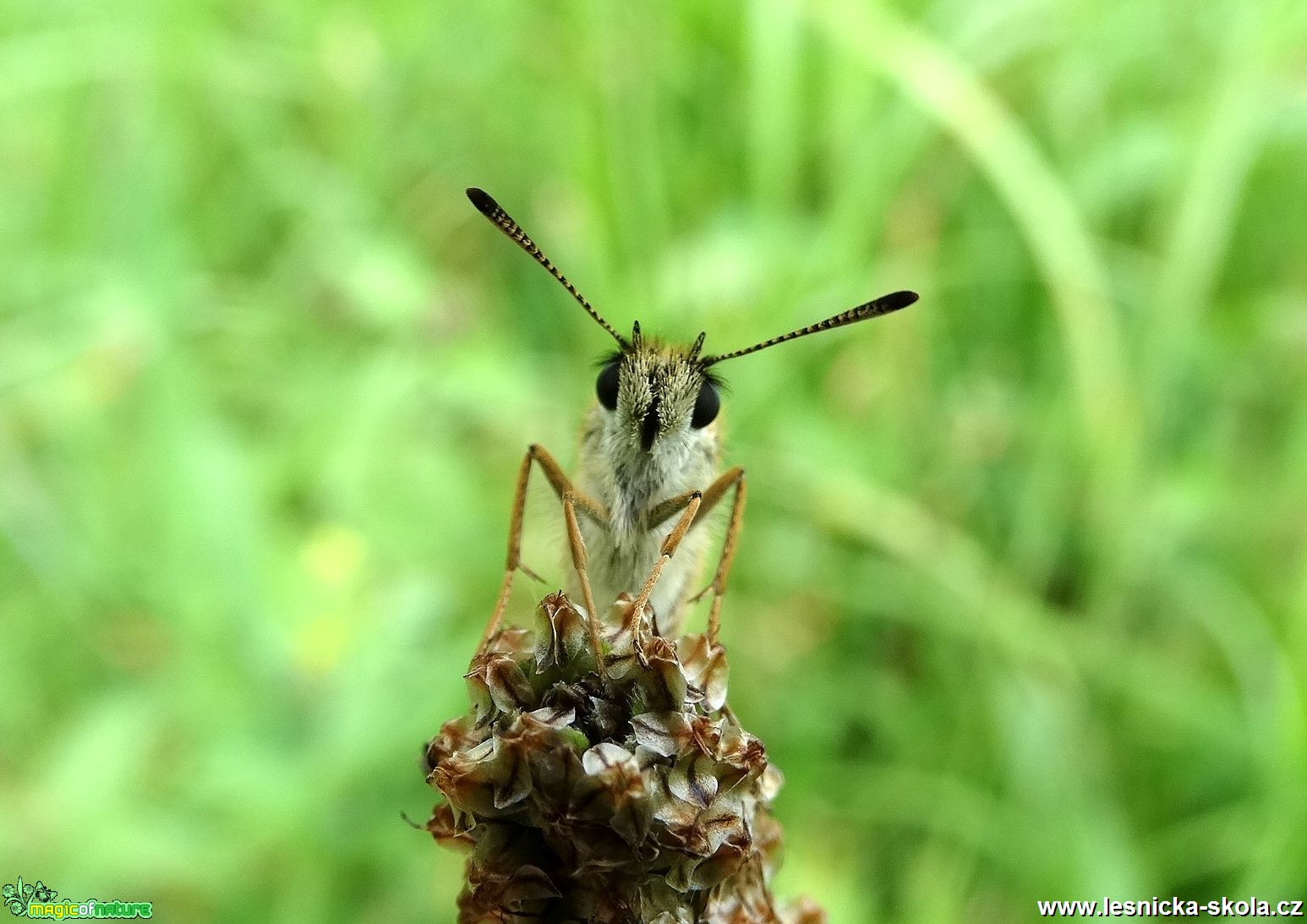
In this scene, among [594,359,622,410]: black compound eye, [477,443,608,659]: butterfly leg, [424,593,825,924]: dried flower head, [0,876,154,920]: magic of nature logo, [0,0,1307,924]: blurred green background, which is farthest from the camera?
[0,0,1307,924]: blurred green background

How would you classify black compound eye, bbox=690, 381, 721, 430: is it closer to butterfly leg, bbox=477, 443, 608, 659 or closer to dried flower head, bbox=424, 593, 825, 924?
butterfly leg, bbox=477, 443, 608, 659

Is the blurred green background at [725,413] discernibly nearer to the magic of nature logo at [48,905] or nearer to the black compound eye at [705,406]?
the magic of nature logo at [48,905]

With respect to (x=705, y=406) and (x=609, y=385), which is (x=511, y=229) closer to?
(x=609, y=385)

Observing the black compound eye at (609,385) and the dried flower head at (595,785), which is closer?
the dried flower head at (595,785)

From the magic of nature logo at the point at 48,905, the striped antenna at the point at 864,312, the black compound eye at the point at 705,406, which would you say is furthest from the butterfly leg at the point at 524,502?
the magic of nature logo at the point at 48,905

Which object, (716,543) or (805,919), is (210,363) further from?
(805,919)

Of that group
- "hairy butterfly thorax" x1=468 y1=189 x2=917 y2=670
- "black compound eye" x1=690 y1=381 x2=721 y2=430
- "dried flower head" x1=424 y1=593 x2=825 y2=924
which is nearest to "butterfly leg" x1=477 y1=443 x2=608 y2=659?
"hairy butterfly thorax" x1=468 y1=189 x2=917 y2=670
